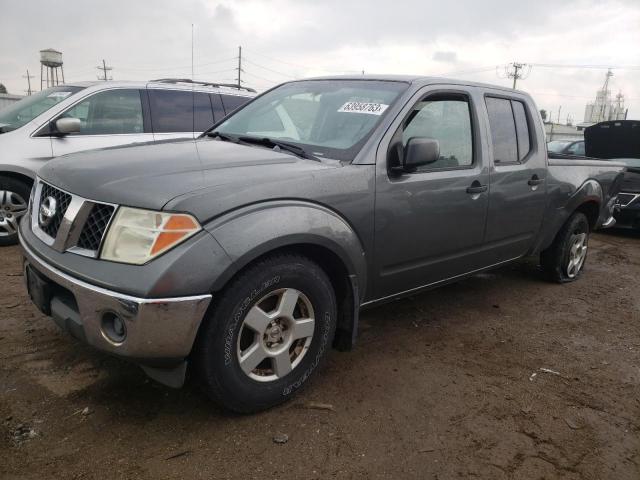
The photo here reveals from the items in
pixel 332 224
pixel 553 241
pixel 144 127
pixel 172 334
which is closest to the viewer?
pixel 172 334

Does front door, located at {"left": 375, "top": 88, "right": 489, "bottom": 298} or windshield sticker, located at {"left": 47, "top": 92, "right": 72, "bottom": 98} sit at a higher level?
windshield sticker, located at {"left": 47, "top": 92, "right": 72, "bottom": 98}

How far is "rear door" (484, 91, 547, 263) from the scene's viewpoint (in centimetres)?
374

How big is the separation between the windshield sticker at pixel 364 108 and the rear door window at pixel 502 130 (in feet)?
3.72

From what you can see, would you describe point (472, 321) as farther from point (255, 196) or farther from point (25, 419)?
point (25, 419)

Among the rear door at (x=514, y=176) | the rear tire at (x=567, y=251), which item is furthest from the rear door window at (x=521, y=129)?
the rear tire at (x=567, y=251)

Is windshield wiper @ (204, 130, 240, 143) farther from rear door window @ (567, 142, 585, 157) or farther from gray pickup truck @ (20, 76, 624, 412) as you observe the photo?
rear door window @ (567, 142, 585, 157)

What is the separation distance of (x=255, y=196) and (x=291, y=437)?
1131 mm

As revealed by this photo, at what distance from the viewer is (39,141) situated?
5234 millimetres

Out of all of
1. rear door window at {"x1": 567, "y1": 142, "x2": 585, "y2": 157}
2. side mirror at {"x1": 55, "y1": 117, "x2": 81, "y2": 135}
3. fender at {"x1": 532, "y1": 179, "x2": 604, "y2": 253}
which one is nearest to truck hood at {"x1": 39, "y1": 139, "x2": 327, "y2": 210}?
side mirror at {"x1": 55, "y1": 117, "x2": 81, "y2": 135}

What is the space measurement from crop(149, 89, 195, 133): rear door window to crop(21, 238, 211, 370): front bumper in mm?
4053

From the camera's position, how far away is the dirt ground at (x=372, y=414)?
2.19 metres

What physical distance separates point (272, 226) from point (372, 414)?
1.10 metres

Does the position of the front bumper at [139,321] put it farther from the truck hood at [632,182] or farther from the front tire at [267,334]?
the truck hood at [632,182]

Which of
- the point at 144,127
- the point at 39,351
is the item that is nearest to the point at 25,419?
the point at 39,351
